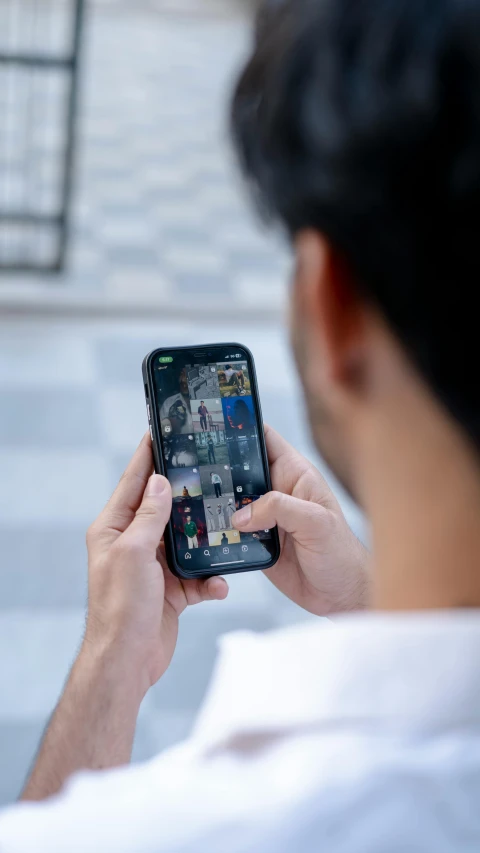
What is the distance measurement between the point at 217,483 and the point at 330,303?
1.92ft

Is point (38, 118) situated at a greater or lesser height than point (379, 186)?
greater

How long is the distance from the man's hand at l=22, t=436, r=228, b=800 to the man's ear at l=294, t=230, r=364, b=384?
0.42 metres

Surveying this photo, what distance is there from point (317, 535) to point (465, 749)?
0.55 m

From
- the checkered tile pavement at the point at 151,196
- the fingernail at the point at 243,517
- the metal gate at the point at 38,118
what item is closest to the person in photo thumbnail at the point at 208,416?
the fingernail at the point at 243,517

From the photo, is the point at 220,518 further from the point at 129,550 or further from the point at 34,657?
the point at 34,657

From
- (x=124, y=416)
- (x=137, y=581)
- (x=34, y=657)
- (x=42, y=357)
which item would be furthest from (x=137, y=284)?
(x=137, y=581)

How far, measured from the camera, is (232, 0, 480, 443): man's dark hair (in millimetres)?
389

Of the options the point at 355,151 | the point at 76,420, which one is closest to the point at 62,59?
the point at 76,420

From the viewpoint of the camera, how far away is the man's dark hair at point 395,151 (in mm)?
389

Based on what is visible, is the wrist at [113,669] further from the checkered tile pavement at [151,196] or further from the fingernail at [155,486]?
the checkered tile pavement at [151,196]

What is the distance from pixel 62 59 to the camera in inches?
109

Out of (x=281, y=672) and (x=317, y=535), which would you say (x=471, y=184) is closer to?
(x=281, y=672)

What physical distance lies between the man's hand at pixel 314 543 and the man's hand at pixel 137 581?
9 cm

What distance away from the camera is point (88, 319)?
2.98 m
